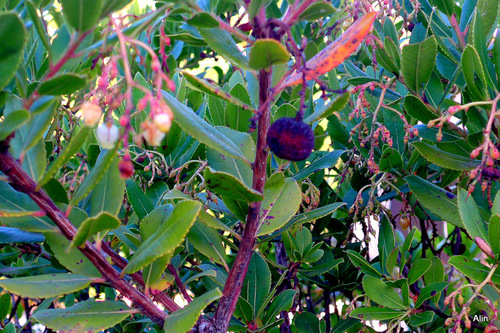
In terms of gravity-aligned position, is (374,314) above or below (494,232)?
below

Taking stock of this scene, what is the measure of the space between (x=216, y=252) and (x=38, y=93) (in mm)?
587

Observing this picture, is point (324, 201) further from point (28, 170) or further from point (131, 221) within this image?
point (28, 170)

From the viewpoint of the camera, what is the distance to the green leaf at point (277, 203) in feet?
3.68

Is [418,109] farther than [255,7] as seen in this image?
Yes

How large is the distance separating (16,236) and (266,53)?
785 mm

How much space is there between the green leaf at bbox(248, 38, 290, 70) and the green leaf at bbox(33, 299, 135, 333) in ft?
1.99

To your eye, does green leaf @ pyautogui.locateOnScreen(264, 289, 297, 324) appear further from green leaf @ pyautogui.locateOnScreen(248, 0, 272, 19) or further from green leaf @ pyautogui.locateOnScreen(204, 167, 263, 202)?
green leaf @ pyautogui.locateOnScreen(248, 0, 272, 19)

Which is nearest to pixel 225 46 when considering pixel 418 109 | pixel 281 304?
pixel 418 109

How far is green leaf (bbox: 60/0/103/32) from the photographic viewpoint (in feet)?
2.60

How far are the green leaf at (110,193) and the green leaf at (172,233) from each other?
→ 0.56 ft

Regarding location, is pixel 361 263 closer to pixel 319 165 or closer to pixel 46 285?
pixel 319 165

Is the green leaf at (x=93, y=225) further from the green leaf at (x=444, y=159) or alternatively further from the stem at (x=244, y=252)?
the green leaf at (x=444, y=159)

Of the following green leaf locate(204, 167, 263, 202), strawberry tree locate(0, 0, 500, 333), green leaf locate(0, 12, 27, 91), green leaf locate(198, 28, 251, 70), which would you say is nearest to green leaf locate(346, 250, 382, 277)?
strawberry tree locate(0, 0, 500, 333)

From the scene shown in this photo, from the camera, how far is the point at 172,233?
90 cm
